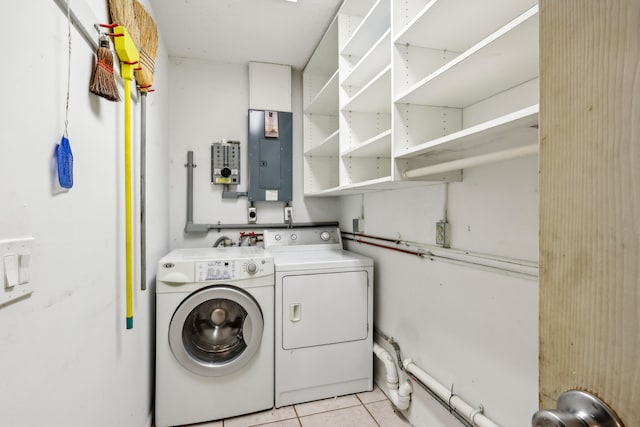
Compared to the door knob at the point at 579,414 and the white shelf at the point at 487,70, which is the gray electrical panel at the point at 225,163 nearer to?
the white shelf at the point at 487,70

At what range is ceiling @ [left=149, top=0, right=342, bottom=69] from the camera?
202 cm

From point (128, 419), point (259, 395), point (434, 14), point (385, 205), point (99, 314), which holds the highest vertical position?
point (434, 14)

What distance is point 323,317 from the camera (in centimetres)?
208

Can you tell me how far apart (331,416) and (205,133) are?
93.2 inches

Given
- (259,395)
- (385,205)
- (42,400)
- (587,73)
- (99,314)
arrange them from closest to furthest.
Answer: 1. (587,73)
2. (42,400)
3. (99,314)
4. (259,395)
5. (385,205)

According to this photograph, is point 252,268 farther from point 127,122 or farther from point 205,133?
point 205,133

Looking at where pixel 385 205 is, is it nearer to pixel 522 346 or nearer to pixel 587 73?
pixel 522 346

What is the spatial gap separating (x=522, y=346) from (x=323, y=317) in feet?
3.92

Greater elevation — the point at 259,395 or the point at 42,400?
the point at 42,400

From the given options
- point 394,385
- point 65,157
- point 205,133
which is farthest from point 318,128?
point 65,157

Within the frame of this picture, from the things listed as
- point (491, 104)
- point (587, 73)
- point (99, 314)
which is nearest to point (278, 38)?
point (491, 104)

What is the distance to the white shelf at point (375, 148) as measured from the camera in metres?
1.50

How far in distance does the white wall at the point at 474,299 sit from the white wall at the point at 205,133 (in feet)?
4.64

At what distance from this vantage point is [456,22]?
1.17 metres
